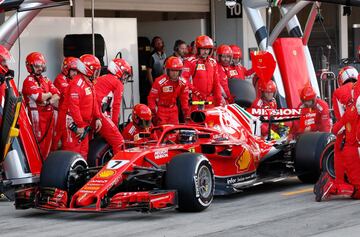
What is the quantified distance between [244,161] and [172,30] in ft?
29.9

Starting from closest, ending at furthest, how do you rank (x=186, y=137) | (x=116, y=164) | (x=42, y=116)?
1. (x=116, y=164)
2. (x=186, y=137)
3. (x=42, y=116)

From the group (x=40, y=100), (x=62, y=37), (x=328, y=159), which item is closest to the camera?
(x=328, y=159)

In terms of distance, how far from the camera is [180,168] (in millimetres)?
10930

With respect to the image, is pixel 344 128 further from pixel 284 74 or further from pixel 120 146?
pixel 284 74

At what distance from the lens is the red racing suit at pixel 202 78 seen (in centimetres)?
1611

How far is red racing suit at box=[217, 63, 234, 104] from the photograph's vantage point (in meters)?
16.3

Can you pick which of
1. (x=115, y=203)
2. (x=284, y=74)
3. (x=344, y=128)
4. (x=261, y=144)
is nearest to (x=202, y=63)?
(x=284, y=74)

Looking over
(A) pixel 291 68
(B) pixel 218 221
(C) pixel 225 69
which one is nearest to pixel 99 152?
(B) pixel 218 221

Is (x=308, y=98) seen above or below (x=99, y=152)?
above

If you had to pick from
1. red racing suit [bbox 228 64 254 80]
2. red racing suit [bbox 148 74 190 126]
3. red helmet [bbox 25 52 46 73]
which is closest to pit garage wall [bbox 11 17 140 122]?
red helmet [bbox 25 52 46 73]

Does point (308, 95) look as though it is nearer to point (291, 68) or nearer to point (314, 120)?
point (314, 120)

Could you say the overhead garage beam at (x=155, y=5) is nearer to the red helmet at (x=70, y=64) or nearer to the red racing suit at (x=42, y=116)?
the red helmet at (x=70, y=64)

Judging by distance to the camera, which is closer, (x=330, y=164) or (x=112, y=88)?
(x=330, y=164)

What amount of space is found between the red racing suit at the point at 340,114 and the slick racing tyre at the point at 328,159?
1.16 feet
